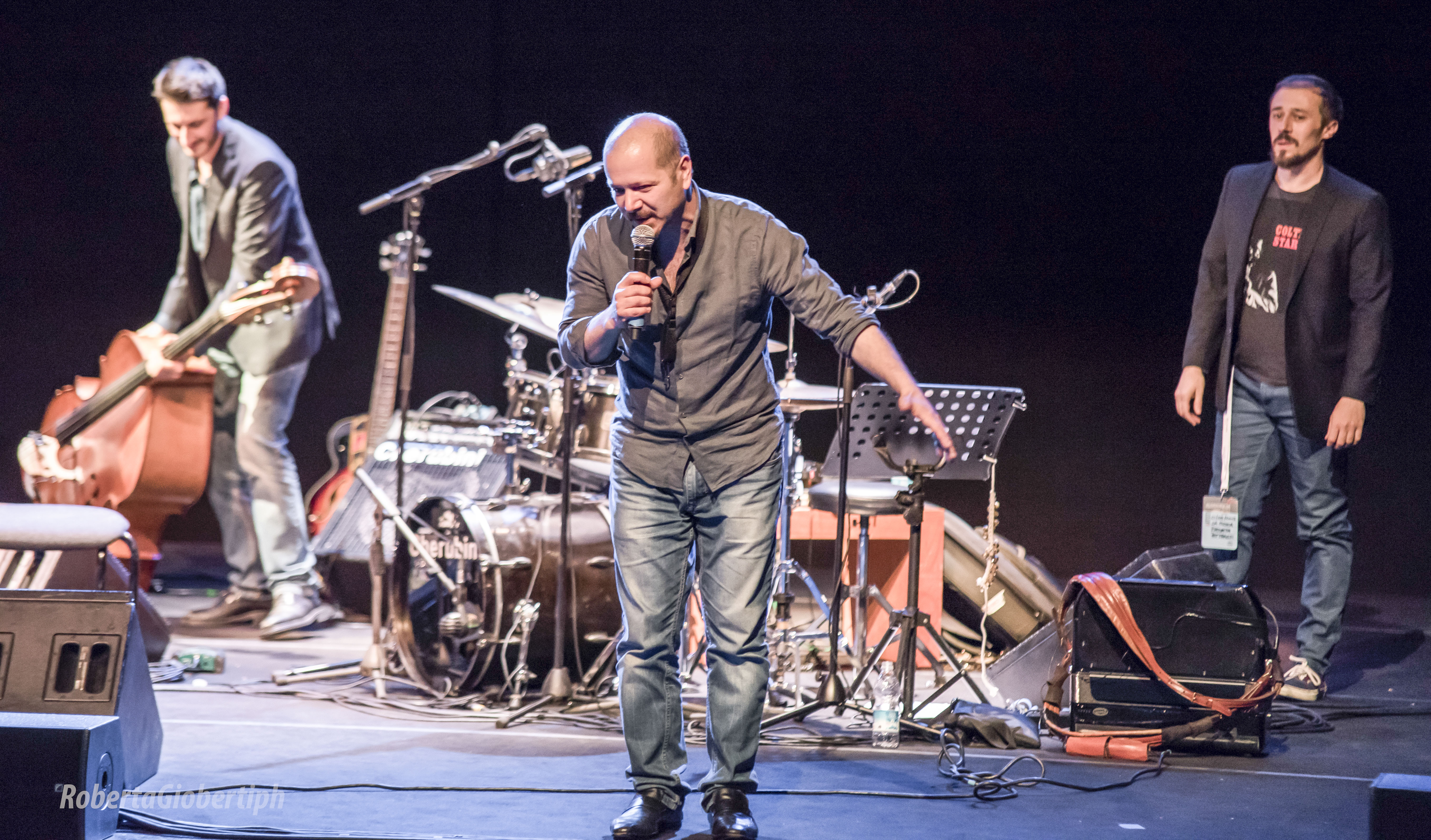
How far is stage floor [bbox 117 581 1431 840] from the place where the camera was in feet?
9.95

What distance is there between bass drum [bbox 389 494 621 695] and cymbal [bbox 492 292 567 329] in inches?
26.1

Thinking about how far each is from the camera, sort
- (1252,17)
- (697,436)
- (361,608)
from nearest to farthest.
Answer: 1. (697,436)
2. (361,608)
3. (1252,17)

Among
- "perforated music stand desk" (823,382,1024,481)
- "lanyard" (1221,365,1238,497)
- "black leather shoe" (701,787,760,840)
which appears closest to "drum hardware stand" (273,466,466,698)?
"perforated music stand desk" (823,382,1024,481)

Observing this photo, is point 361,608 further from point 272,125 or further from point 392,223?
point 272,125

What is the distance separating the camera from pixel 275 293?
5.17 meters

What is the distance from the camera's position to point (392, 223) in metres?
7.39

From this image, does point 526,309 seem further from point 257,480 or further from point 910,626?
point 910,626

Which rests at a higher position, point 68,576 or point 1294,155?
point 1294,155

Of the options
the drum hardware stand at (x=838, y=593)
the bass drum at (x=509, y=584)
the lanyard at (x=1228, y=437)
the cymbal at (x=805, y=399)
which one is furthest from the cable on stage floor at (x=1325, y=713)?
the bass drum at (x=509, y=584)

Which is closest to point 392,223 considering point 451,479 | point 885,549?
point 451,479

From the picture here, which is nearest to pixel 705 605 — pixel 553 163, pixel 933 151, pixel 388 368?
pixel 553 163

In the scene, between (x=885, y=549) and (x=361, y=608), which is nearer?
(x=885, y=549)

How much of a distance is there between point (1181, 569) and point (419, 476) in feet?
11.3

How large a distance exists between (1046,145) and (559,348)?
14.2 ft
